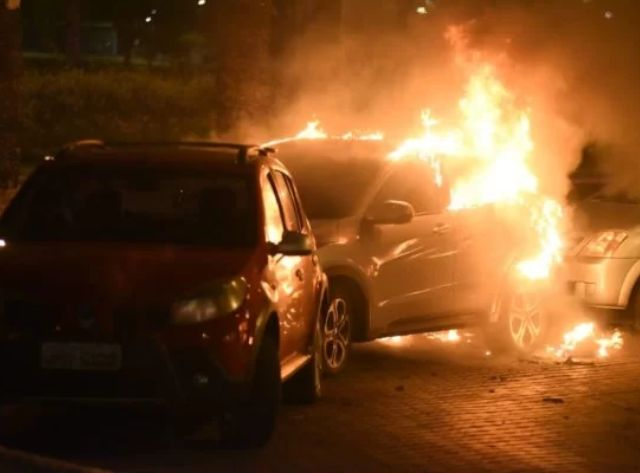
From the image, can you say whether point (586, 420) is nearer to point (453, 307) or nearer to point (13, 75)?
point (453, 307)

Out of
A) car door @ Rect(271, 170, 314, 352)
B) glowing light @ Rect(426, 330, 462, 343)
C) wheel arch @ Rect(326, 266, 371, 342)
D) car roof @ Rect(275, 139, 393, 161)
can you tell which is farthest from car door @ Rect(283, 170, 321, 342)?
glowing light @ Rect(426, 330, 462, 343)

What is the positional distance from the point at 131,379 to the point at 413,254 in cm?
448

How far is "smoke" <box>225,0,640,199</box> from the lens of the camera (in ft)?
Result: 54.5

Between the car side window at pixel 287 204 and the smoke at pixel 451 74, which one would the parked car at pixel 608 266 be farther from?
the car side window at pixel 287 204

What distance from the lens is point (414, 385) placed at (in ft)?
37.3

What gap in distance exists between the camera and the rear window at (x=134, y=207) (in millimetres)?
8945

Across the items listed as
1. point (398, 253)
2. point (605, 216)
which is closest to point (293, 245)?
point (398, 253)

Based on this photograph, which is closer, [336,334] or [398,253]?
[336,334]

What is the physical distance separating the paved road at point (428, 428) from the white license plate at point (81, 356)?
0.58m

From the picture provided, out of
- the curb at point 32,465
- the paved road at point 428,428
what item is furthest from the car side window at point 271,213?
the curb at point 32,465

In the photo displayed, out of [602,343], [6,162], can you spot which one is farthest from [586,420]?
[6,162]

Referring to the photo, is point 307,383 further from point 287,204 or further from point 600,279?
point 600,279

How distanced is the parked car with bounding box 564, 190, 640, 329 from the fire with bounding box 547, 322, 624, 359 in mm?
222

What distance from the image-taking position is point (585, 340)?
13891 millimetres
